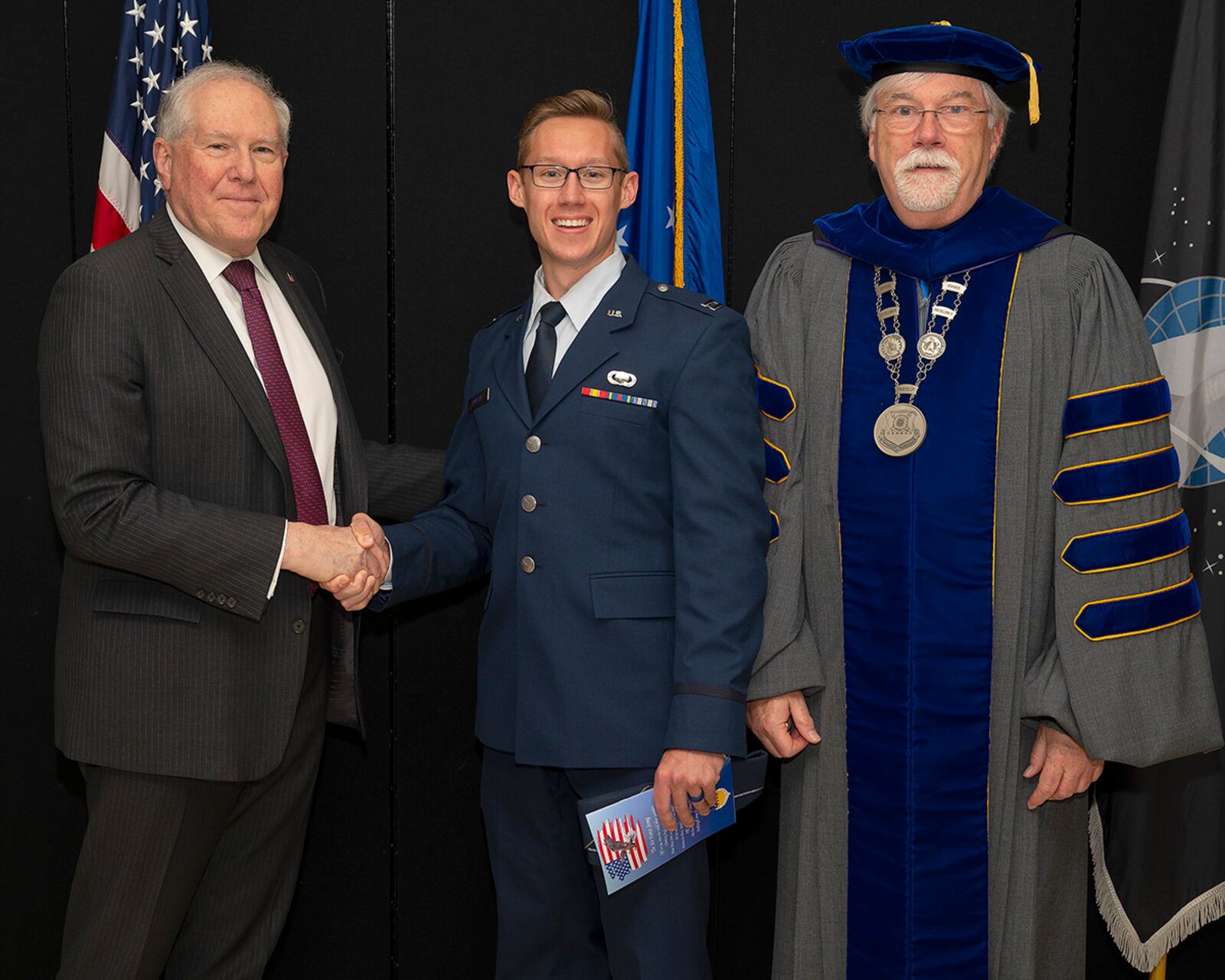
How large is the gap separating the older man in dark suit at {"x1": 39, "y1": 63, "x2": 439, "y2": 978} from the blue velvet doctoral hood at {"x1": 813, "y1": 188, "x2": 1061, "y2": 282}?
116 cm

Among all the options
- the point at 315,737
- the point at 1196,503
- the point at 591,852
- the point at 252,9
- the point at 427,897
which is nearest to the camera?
the point at 591,852

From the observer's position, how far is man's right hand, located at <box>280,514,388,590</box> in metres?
2.31

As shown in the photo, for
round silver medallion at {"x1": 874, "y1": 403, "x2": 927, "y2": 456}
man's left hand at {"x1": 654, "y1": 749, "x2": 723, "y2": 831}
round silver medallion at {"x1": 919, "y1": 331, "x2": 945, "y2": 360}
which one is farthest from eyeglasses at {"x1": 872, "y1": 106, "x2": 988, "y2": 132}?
man's left hand at {"x1": 654, "y1": 749, "x2": 723, "y2": 831}

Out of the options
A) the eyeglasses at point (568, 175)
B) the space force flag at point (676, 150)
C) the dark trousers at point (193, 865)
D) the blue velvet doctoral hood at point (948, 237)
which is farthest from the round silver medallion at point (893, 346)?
the dark trousers at point (193, 865)

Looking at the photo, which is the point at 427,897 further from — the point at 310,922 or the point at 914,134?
the point at 914,134

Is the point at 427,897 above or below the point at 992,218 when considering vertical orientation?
below

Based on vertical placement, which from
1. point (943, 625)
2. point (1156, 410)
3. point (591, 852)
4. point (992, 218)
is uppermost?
point (992, 218)

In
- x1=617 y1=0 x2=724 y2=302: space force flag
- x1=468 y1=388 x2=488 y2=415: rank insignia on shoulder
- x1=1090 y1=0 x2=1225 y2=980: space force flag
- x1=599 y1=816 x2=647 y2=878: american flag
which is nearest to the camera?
x1=599 y1=816 x2=647 y2=878: american flag

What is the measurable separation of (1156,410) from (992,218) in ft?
1.57

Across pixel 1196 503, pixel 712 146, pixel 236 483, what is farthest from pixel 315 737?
pixel 1196 503

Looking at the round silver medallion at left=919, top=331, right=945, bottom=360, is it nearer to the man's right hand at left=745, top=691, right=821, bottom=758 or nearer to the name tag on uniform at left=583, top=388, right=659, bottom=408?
the name tag on uniform at left=583, top=388, right=659, bottom=408

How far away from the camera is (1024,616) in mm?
2256

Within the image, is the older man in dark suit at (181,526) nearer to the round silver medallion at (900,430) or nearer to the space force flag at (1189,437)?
the round silver medallion at (900,430)

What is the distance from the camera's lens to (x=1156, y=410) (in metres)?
2.21
